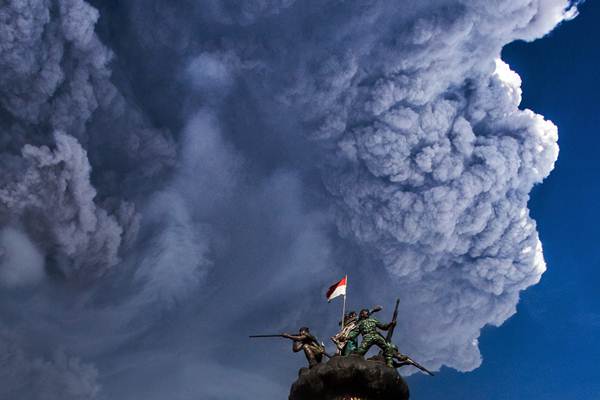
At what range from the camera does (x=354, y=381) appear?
350 inches

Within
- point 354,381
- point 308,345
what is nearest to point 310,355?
point 308,345

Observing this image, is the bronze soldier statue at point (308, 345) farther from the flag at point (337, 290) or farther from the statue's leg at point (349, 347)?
the flag at point (337, 290)

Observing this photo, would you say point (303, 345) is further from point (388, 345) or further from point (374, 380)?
point (374, 380)

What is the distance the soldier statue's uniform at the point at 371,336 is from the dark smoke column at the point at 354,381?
105 centimetres

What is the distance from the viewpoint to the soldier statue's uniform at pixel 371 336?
10383 millimetres

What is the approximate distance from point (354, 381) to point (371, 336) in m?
2.23

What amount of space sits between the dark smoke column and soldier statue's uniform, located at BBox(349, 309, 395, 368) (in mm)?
1054

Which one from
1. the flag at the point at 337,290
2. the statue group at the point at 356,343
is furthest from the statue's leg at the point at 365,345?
the flag at the point at 337,290

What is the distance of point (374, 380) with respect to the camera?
8859 mm

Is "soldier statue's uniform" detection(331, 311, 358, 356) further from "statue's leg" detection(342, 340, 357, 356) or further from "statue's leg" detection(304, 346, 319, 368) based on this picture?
"statue's leg" detection(304, 346, 319, 368)

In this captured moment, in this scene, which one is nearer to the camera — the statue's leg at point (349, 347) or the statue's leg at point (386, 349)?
the statue's leg at point (386, 349)

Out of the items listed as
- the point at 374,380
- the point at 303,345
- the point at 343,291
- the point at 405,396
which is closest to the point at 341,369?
the point at 374,380

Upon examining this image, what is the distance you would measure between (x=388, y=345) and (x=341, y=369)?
1.95m

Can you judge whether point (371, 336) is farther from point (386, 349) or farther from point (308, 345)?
point (308, 345)
